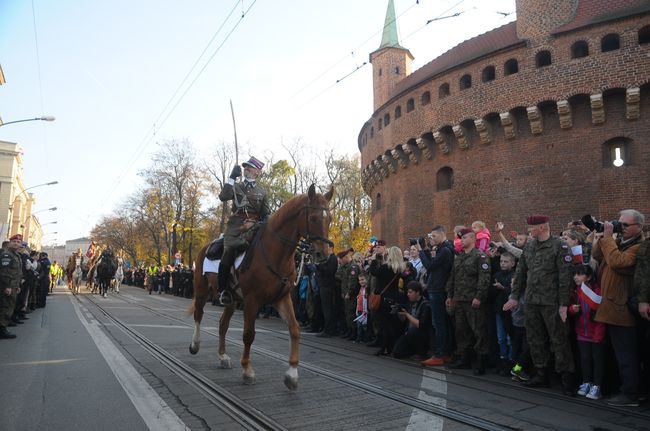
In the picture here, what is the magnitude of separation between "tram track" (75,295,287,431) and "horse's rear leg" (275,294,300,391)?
2.25ft

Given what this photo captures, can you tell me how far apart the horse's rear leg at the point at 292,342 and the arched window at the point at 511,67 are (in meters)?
20.7

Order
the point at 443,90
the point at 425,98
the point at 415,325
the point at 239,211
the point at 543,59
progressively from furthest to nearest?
the point at 425,98
the point at 443,90
the point at 543,59
the point at 415,325
the point at 239,211

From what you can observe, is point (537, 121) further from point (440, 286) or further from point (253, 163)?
point (253, 163)

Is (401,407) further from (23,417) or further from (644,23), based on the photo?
(644,23)

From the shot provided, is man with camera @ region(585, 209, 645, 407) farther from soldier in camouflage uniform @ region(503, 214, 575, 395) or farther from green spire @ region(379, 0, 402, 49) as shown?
green spire @ region(379, 0, 402, 49)

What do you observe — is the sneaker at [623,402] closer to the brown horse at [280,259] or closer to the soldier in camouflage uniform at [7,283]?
the brown horse at [280,259]

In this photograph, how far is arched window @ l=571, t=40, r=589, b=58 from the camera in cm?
2106

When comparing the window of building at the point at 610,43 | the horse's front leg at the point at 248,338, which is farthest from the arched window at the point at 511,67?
the horse's front leg at the point at 248,338

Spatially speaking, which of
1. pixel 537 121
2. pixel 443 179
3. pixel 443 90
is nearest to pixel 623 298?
pixel 537 121

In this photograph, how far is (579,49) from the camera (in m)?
21.5

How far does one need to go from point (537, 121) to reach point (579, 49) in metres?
3.72

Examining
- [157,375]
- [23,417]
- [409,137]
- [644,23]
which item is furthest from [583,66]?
[23,417]

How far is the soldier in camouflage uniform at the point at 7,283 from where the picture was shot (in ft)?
33.1

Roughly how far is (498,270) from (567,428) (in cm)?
409
